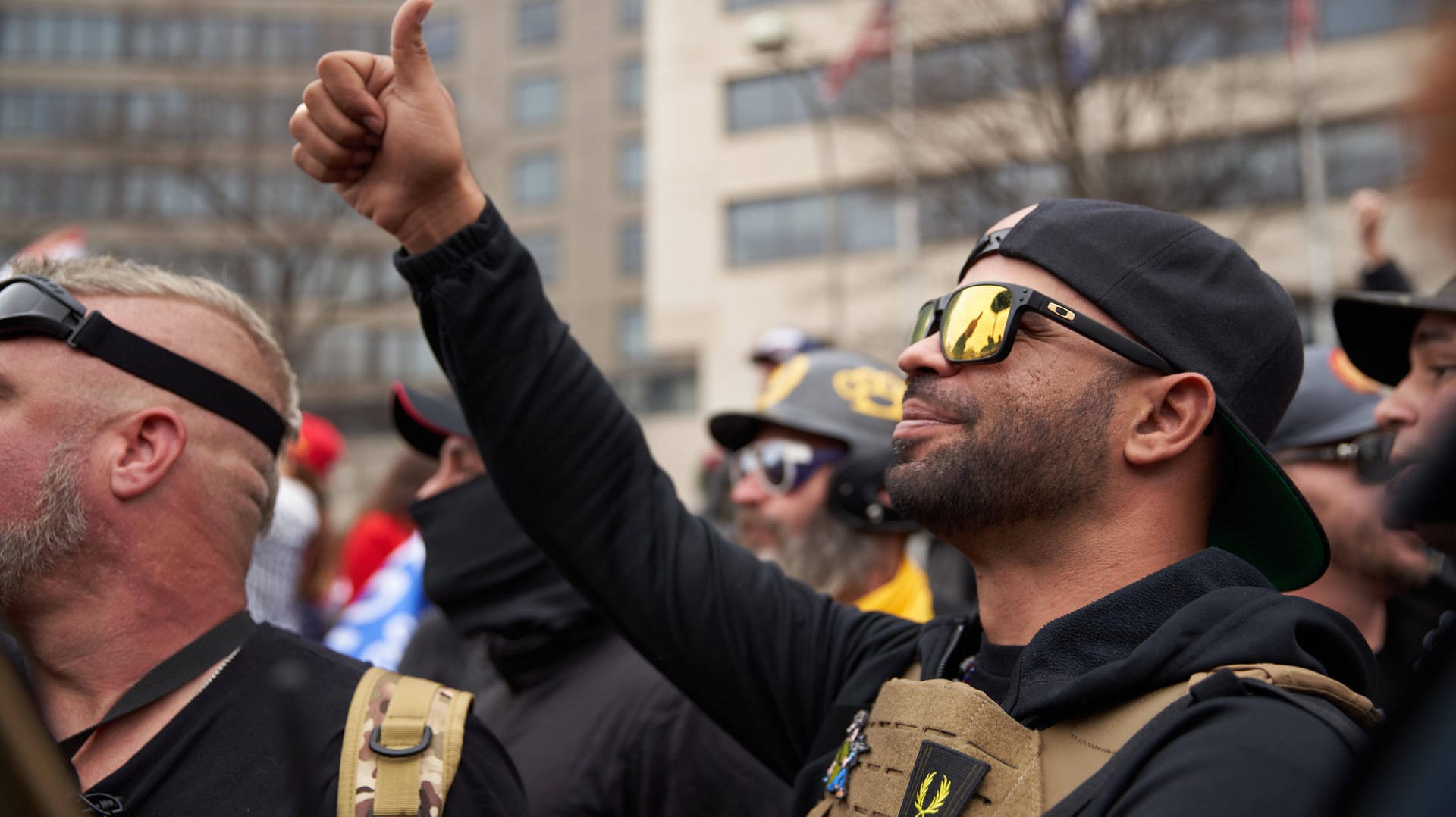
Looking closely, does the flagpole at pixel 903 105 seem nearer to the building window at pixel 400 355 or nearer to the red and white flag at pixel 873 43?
the red and white flag at pixel 873 43

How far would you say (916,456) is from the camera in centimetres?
247

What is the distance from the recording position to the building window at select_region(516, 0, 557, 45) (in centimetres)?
4622

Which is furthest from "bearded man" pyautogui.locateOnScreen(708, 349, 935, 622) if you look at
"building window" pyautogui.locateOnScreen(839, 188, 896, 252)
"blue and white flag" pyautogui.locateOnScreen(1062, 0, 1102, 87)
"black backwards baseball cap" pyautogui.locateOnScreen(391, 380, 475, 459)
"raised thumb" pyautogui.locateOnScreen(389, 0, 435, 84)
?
"building window" pyautogui.locateOnScreen(839, 188, 896, 252)

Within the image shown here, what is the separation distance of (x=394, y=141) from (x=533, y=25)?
46137 millimetres

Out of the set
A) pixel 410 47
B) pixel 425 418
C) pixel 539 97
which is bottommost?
pixel 539 97

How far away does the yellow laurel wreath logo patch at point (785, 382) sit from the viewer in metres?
4.77

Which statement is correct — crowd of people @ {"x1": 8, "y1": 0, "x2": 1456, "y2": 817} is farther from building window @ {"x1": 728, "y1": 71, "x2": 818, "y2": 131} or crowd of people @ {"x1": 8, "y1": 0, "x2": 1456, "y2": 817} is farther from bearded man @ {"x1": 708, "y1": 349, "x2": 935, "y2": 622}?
building window @ {"x1": 728, "y1": 71, "x2": 818, "y2": 131}

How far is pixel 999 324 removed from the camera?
7.94 feet

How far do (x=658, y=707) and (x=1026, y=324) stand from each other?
4.93 feet

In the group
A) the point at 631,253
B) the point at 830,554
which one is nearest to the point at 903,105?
the point at 830,554

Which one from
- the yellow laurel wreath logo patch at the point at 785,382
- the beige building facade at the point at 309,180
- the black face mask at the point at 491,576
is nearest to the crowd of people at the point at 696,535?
the black face mask at the point at 491,576

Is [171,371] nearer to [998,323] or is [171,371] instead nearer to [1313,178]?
[998,323]

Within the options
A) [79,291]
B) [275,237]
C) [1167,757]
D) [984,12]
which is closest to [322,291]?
[275,237]

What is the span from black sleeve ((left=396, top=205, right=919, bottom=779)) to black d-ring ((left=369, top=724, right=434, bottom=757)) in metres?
0.53
